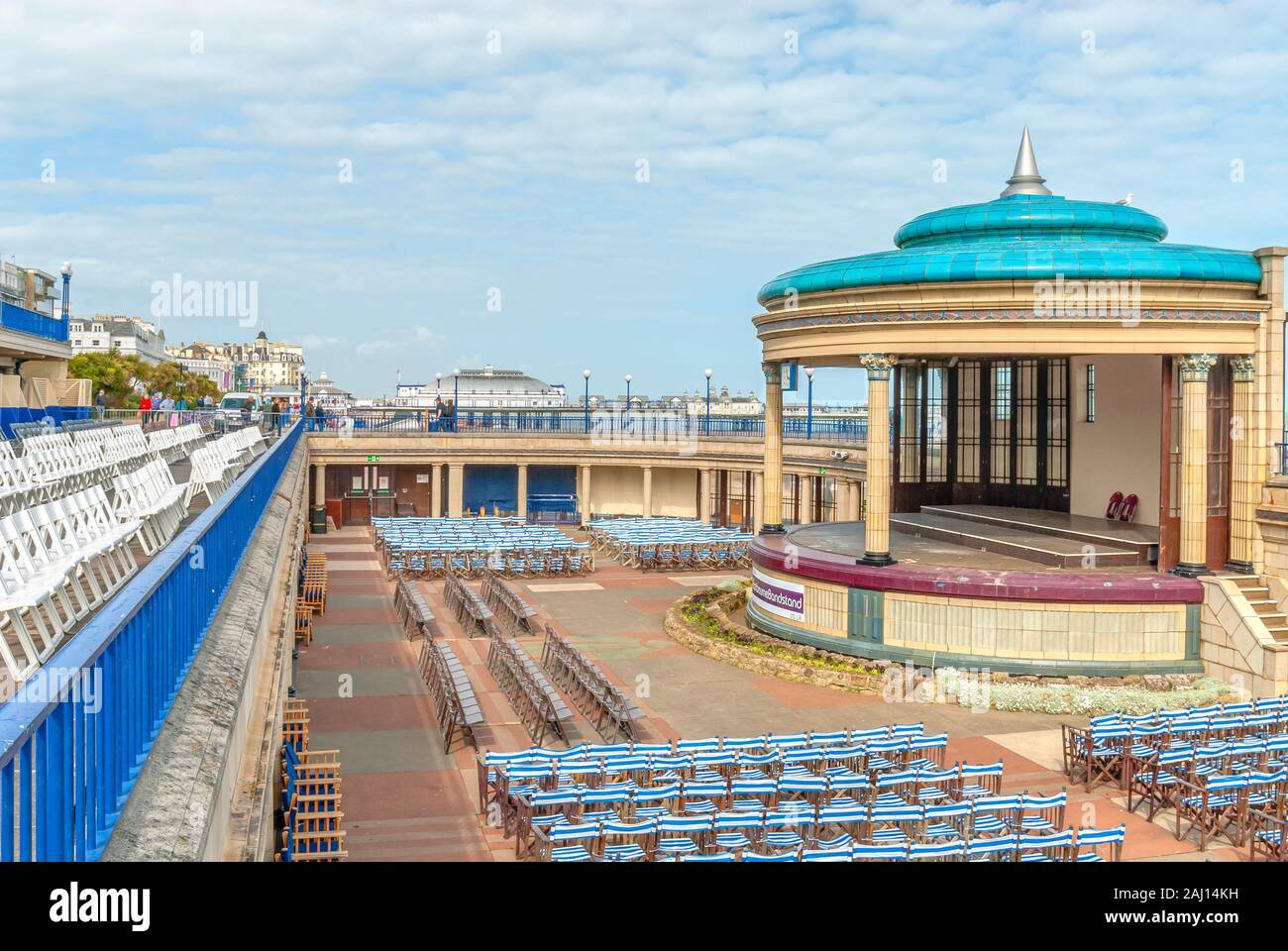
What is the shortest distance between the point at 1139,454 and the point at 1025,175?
6.31m

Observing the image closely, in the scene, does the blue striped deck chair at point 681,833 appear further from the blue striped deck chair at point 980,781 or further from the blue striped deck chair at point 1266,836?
the blue striped deck chair at point 1266,836

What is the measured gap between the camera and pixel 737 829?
392 inches

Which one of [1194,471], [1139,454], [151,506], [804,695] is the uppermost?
[1139,454]

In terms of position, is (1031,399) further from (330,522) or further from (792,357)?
(330,522)

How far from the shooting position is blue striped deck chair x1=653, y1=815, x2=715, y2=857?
938cm

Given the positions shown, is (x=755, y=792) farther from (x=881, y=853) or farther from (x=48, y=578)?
(x=48, y=578)

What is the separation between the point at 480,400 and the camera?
334ft

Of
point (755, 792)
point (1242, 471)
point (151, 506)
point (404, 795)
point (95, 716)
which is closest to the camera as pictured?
point (95, 716)

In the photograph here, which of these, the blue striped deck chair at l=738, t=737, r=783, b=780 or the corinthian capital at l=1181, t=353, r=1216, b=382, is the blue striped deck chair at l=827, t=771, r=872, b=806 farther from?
the corinthian capital at l=1181, t=353, r=1216, b=382

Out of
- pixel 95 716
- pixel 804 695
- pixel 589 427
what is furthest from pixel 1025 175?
pixel 589 427

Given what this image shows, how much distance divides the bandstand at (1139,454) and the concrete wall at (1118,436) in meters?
0.10

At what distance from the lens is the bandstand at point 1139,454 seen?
17.9 metres
